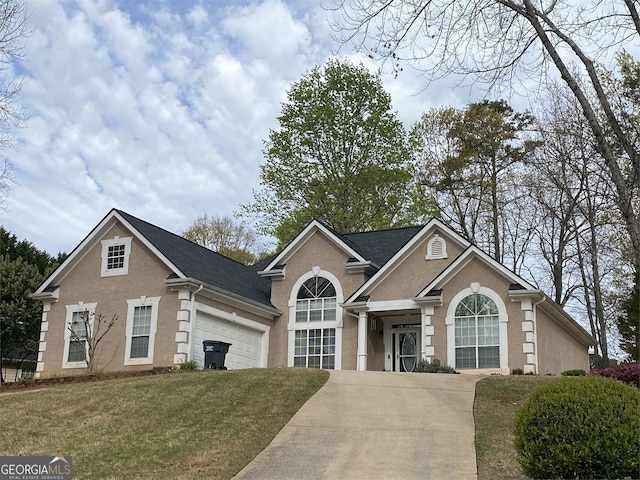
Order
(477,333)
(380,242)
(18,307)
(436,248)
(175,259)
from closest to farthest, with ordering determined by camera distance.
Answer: (477,333) → (175,259) → (436,248) → (380,242) → (18,307)

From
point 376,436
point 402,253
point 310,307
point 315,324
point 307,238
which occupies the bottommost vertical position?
point 376,436

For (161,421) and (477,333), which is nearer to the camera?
(161,421)

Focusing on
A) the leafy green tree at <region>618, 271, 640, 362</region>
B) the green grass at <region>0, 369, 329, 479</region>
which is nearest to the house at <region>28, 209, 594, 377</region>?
the leafy green tree at <region>618, 271, 640, 362</region>

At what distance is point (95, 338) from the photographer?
24.0 m

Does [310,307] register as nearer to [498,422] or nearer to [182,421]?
[182,421]

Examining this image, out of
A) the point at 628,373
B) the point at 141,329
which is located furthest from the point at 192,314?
the point at 628,373

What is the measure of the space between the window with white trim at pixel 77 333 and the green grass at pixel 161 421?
5096 mm

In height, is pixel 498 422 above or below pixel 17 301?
below

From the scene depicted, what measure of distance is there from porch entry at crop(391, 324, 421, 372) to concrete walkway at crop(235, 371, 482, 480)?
679 centimetres

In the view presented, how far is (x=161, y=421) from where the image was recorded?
13938mm

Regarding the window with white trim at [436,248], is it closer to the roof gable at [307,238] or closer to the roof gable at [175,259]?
the roof gable at [307,238]

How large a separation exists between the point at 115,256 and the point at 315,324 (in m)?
7.55

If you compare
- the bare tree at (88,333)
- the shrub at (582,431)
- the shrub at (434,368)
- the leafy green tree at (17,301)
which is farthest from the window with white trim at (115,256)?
the shrub at (582,431)

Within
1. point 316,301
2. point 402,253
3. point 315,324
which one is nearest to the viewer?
point 402,253
